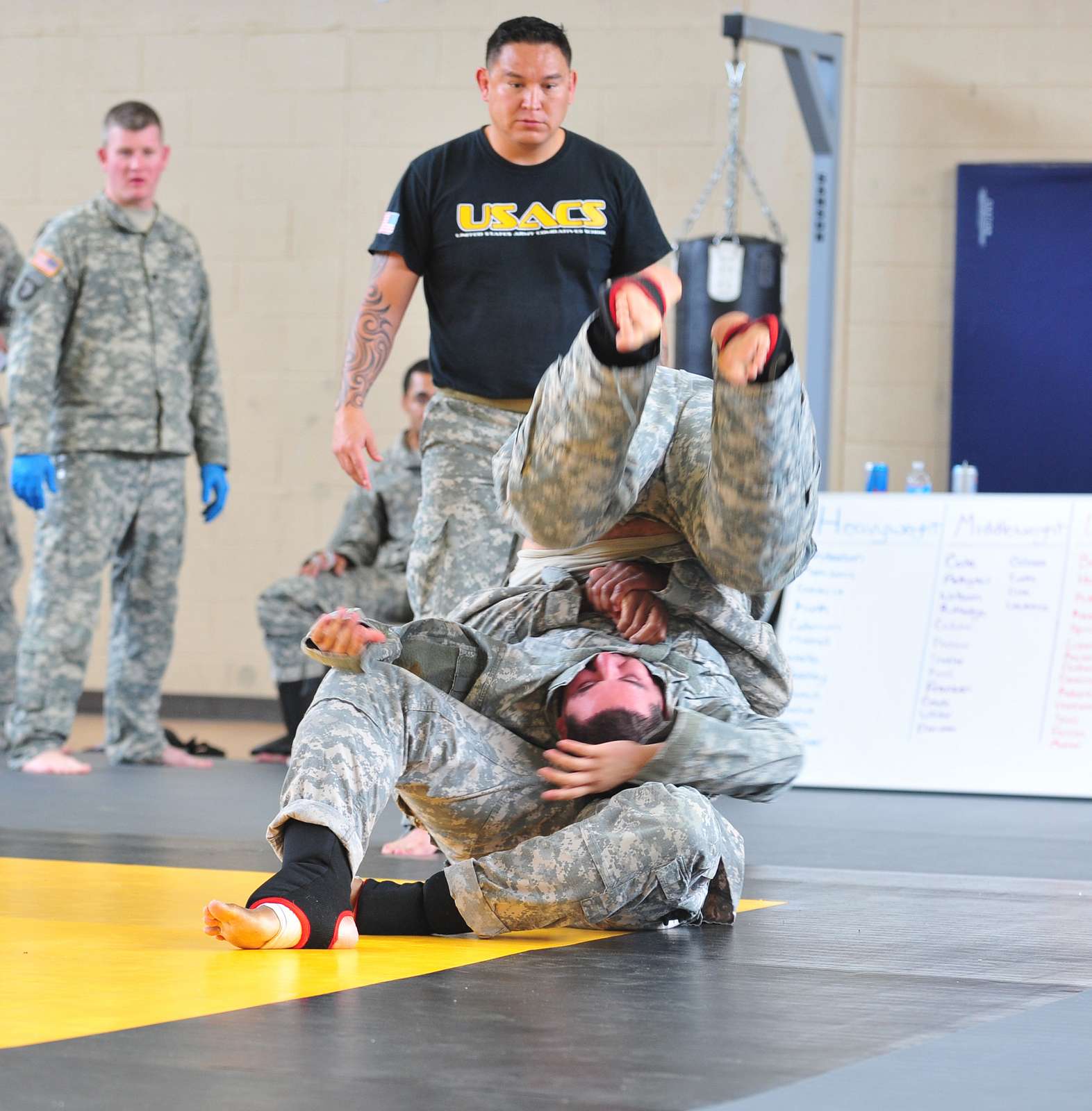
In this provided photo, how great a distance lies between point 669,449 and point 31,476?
108 inches

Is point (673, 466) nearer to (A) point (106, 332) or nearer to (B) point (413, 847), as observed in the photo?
(B) point (413, 847)

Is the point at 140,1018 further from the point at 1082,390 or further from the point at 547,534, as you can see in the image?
the point at 1082,390

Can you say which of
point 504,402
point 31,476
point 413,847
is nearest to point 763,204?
point 31,476

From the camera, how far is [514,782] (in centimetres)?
220

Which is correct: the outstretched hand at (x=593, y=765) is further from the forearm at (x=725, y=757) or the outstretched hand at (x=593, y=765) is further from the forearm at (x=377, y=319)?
the forearm at (x=377, y=319)

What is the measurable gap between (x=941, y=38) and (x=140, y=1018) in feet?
18.4

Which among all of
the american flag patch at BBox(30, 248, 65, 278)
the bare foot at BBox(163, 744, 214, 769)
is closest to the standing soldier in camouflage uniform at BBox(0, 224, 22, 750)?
the american flag patch at BBox(30, 248, 65, 278)

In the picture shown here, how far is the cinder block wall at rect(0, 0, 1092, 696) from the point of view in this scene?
6.37m

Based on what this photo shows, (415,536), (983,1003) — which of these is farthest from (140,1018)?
Result: (415,536)

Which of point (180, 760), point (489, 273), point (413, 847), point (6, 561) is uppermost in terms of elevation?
point (489, 273)

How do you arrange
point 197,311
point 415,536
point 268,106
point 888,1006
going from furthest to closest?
point 268,106, point 197,311, point 415,536, point 888,1006

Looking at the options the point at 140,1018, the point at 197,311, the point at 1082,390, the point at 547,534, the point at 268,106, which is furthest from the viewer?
the point at 268,106

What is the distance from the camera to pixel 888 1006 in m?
1.67

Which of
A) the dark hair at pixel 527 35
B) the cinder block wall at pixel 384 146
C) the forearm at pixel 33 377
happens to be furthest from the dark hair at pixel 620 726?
the cinder block wall at pixel 384 146
